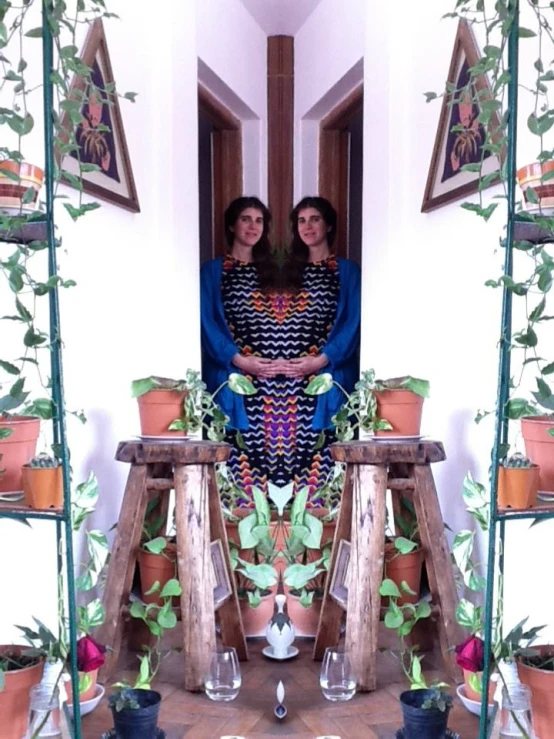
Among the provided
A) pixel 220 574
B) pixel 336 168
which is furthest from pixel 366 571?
pixel 336 168

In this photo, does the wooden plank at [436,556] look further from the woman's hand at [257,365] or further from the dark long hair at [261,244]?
the dark long hair at [261,244]

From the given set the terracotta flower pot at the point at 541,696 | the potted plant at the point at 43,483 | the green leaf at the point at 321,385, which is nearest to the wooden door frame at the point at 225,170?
the green leaf at the point at 321,385

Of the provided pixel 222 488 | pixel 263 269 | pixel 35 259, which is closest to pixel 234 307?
pixel 263 269

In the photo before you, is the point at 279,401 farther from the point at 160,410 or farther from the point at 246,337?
the point at 160,410

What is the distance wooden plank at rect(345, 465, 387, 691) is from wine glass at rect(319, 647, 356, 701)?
43 mm


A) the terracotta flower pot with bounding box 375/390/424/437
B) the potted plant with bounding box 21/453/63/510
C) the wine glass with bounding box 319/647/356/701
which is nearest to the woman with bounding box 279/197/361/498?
the terracotta flower pot with bounding box 375/390/424/437

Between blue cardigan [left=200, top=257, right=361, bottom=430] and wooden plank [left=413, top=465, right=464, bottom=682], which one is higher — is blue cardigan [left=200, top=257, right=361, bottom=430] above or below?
above

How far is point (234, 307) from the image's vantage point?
10.2 feet

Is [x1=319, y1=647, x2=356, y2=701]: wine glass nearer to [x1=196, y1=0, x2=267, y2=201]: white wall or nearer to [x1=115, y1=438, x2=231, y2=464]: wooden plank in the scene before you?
[x1=115, y1=438, x2=231, y2=464]: wooden plank

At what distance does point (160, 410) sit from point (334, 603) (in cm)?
77

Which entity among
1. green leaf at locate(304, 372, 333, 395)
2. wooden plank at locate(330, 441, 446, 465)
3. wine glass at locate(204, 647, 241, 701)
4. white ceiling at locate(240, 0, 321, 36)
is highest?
A: white ceiling at locate(240, 0, 321, 36)

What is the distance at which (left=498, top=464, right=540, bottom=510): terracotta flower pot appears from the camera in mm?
1365

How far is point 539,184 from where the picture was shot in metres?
1.36

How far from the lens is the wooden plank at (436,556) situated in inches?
A: 78.6
